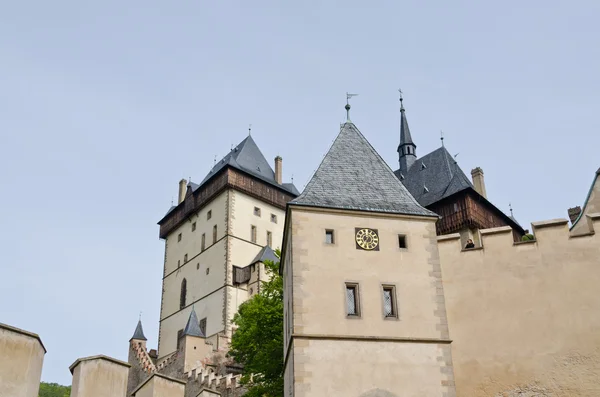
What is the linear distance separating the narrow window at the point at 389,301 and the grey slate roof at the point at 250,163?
114ft

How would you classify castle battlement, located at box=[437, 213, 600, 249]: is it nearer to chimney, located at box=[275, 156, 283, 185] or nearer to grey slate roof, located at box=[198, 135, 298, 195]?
grey slate roof, located at box=[198, 135, 298, 195]

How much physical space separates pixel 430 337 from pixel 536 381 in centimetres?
215

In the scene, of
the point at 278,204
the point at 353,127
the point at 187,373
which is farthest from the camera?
the point at 278,204

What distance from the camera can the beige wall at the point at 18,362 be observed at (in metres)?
6.54

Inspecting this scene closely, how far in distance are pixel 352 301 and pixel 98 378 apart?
7.25 m

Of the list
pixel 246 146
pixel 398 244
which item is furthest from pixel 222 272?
pixel 398 244

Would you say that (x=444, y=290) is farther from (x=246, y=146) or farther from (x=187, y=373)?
(x=246, y=146)

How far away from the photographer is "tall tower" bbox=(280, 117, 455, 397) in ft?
42.7

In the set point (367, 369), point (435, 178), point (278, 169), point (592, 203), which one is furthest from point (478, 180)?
point (367, 369)

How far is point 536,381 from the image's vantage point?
1304cm

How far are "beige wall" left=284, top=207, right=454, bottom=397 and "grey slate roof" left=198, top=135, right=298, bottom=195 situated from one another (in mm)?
34136

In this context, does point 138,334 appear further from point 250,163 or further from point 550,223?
point 550,223

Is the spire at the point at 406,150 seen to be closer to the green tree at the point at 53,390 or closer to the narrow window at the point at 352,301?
the narrow window at the point at 352,301

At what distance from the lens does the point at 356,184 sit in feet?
51.3
